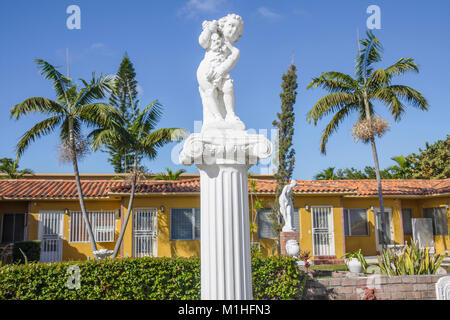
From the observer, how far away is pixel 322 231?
1566 cm

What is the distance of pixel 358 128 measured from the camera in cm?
1353

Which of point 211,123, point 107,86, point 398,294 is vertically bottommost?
point 398,294

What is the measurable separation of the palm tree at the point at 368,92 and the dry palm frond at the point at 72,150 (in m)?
8.24

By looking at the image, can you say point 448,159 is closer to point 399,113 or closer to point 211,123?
point 399,113

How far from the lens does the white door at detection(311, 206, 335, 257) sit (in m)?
15.5

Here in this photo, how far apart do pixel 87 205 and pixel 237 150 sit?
541 inches

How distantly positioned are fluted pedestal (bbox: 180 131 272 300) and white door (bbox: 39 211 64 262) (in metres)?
13.4

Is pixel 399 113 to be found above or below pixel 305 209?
above

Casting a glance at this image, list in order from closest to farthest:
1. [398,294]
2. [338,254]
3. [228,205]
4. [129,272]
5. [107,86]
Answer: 1. [228,205]
2. [129,272]
3. [398,294]
4. [107,86]
5. [338,254]

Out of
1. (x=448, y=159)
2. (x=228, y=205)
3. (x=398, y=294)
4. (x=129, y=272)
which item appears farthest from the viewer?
(x=448, y=159)

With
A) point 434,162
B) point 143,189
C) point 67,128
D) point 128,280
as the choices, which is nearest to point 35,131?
point 67,128

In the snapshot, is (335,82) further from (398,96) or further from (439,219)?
(439,219)

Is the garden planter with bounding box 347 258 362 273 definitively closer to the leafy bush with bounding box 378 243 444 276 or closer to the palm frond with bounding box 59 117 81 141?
the leafy bush with bounding box 378 243 444 276
